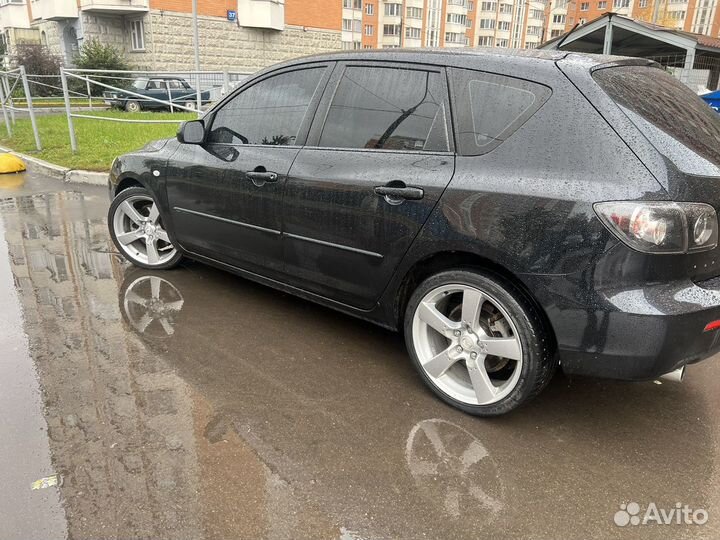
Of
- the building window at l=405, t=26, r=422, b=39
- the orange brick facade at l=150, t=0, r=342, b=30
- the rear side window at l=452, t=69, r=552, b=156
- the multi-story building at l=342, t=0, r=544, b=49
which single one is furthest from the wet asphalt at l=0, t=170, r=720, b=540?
the building window at l=405, t=26, r=422, b=39

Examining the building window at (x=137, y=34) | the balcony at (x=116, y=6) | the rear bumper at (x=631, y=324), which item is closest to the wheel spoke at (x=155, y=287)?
the rear bumper at (x=631, y=324)

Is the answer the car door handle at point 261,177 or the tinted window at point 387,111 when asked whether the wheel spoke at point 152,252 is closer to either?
the car door handle at point 261,177

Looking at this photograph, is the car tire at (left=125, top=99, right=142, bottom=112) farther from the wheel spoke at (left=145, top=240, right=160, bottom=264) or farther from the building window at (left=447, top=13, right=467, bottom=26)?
the building window at (left=447, top=13, right=467, bottom=26)

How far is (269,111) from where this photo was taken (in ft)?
12.1

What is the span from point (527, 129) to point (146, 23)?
36.7 meters

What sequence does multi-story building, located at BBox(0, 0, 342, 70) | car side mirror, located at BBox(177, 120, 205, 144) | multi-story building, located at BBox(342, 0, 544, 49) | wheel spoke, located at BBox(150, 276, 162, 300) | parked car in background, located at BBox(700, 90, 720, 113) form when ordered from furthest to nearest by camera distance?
1. multi-story building, located at BBox(342, 0, 544, 49)
2. multi-story building, located at BBox(0, 0, 342, 70)
3. parked car in background, located at BBox(700, 90, 720, 113)
4. wheel spoke, located at BBox(150, 276, 162, 300)
5. car side mirror, located at BBox(177, 120, 205, 144)

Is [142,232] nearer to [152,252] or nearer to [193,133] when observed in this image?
[152,252]

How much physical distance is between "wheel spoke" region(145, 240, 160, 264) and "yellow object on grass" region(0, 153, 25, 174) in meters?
6.64

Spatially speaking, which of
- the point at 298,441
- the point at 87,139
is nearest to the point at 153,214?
the point at 298,441

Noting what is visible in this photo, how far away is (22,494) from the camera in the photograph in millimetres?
2240

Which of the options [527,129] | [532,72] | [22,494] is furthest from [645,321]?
[22,494]

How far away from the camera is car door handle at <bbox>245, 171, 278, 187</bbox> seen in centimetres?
344

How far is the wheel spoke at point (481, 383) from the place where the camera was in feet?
8.93

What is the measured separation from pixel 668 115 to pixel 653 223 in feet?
2.21
